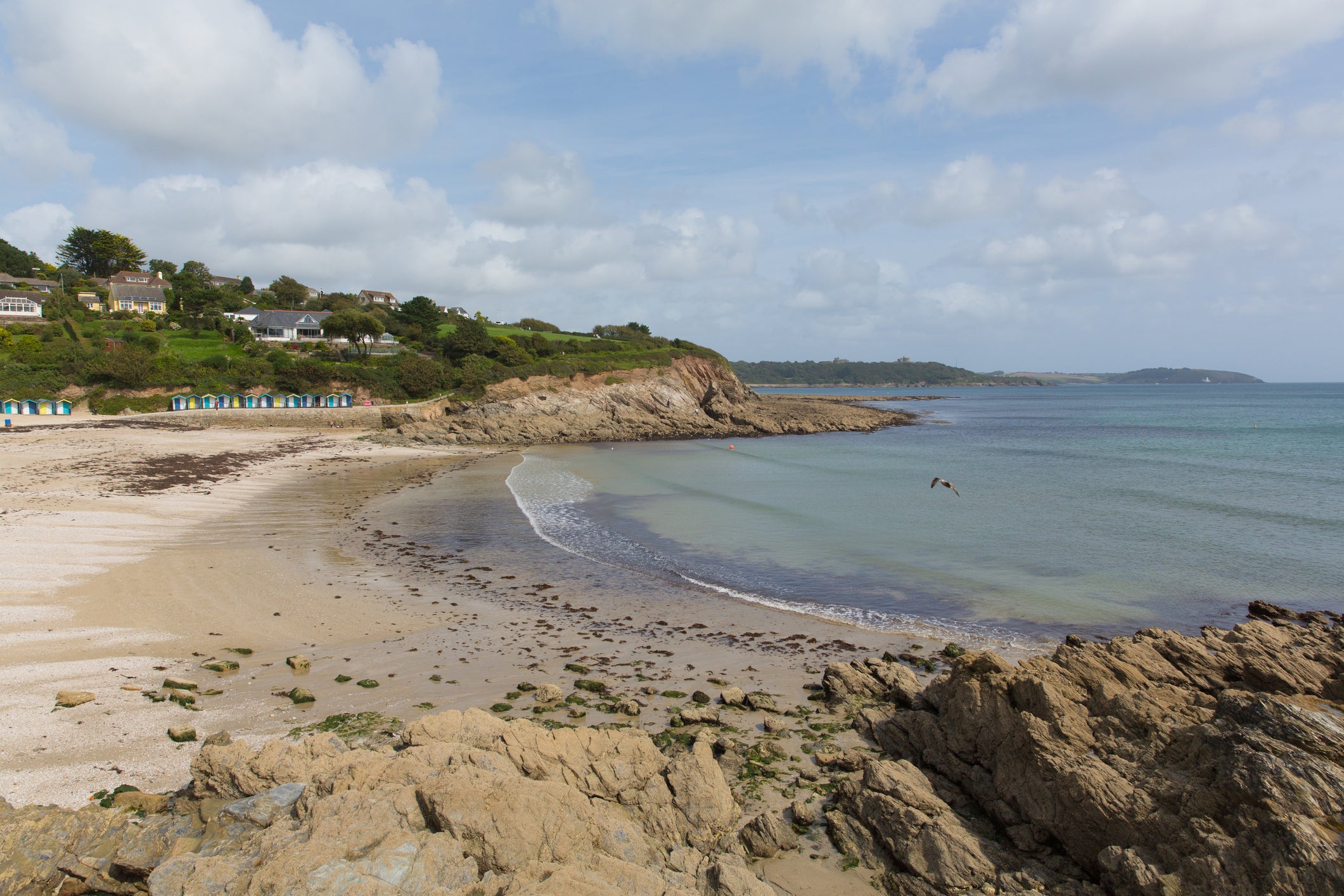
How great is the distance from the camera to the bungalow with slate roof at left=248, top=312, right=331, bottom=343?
63.7 metres

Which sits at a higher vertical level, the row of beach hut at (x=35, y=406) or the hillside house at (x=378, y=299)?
the hillside house at (x=378, y=299)

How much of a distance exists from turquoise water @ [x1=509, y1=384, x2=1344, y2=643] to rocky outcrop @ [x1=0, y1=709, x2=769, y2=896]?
7.54m

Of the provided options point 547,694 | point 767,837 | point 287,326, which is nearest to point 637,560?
point 547,694

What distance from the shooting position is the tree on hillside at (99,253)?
80.6m

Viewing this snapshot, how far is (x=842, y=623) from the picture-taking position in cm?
1157

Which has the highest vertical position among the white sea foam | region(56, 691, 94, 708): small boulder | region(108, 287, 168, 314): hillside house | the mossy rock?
region(108, 287, 168, 314): hillside house

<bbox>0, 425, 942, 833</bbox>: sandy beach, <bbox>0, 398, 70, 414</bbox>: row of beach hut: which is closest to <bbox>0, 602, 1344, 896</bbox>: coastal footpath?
Result: <bbox>0, 425, 942, 833</bbox>: sandy beach

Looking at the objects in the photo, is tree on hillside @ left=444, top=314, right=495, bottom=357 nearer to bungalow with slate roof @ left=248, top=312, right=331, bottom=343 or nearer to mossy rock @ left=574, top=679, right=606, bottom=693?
bungalow with slate roof @ left=248, top=312, right=331, bottom=343

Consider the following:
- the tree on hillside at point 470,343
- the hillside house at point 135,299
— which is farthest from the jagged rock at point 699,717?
the hillside house at point 135,299

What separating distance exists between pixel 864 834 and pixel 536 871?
270 cm

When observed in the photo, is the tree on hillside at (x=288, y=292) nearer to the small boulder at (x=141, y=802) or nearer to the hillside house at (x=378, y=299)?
the hillside house at (x=378, y=299)

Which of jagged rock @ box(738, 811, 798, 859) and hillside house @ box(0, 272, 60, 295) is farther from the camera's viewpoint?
hillside house @ box(0, 272, 60, 295)

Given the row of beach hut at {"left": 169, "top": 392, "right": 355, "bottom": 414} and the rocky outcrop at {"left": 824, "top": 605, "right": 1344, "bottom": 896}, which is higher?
the row of beach hut at {"left": 169, "top": 392, "right": 355, "bottom": 414}

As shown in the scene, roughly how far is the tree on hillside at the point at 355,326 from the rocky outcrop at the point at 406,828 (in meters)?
59.2
